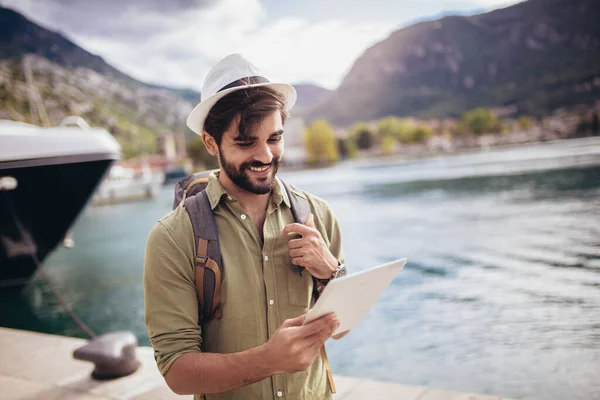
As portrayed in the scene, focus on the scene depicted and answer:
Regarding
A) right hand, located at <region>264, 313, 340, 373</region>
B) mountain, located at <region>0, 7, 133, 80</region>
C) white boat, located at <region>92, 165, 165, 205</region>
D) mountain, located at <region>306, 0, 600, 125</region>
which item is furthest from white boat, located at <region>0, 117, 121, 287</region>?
mountain, located at <region>306, 0, 600, 125</region>

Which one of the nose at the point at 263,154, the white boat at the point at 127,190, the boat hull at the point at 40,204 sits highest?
the nose at the point at 263,154

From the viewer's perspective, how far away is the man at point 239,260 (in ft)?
4.00

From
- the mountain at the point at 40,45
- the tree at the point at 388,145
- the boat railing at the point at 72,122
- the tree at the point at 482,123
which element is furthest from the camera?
the tree at the point at 388,145

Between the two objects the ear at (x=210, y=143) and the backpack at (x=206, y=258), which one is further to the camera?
the ear at (x=210, y=143)

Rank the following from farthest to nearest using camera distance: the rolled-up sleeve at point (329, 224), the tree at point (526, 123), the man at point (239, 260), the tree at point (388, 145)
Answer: the tree at point (388, 145) → the tree at point (526, 123) → the rolled-up sleeve at point (329, 224) → the man at point (239, 260)

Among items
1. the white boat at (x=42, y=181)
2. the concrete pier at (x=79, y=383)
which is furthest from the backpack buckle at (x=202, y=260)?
the white boat at (x=42, y=181)

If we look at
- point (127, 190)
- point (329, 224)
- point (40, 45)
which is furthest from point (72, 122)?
point (40, 45)

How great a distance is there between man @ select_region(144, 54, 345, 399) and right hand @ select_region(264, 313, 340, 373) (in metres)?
0.08

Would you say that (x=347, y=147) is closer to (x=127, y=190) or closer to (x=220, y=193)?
(x=127, y=190)

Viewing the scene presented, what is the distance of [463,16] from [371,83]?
33064 mm

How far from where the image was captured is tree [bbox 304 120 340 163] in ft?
291

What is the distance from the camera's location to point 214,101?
131 cm

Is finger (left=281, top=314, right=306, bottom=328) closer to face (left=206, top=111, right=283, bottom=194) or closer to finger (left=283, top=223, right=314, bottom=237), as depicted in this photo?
finger (left=283, top=223, right=314, bottom=237)

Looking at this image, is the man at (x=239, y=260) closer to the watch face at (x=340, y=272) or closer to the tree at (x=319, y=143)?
the watch face at (x=340, y=272)
